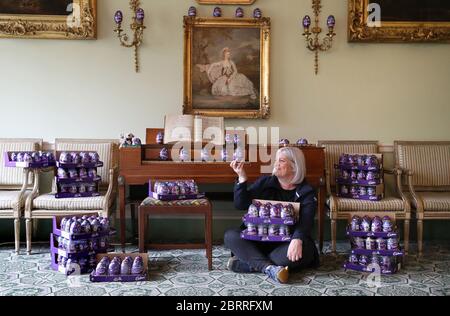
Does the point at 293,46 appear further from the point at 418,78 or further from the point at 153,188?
the point at 153,188

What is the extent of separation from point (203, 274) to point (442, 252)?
246 cm

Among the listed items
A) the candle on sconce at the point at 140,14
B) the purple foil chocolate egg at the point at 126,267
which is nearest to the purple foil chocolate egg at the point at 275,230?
the purple foil chocolate egg at the point at 126,267

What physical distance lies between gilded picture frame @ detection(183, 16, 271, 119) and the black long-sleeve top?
139cm

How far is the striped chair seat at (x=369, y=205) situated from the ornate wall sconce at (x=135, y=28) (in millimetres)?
2646

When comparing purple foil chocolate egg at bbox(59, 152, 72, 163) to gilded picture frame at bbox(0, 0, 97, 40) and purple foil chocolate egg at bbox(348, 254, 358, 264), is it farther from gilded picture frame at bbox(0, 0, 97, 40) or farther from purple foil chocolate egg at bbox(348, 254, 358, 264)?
purple foil chocolate egg at bbox(348, 254, 358, 264)

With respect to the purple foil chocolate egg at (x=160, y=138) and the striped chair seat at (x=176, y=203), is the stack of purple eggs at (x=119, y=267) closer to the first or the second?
the striped chair seat at (x=176, y=203)

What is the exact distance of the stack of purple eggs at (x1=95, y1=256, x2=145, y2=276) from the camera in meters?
3.54

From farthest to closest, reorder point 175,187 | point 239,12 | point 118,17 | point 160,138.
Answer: point 239,12 → point 118,17 → point 160,138 → point 175,187

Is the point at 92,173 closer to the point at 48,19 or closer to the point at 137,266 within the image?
the point at 137,266

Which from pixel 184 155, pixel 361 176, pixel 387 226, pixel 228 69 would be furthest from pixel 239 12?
pixel 387 226

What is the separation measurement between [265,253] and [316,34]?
2599 mm

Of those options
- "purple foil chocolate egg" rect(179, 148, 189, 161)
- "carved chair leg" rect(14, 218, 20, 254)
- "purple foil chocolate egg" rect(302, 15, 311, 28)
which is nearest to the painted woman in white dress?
"purple foil chocolate egg" rect(302, 15, 311, 28)

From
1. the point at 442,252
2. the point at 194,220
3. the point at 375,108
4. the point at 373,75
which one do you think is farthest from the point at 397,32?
the point at 194,220

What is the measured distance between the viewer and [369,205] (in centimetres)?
440
